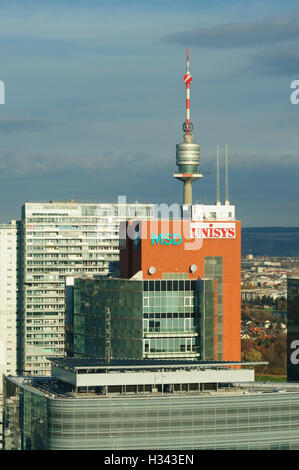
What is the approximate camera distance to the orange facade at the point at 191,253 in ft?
564

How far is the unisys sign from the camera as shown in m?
175

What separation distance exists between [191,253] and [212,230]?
18.8 ft

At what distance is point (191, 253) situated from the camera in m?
174

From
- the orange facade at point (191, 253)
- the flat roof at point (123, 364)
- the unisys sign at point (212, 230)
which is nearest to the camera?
the flat roof at point (123, 364)

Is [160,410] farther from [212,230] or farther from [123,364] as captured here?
[212,230]

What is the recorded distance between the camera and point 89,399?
116312 millimetres

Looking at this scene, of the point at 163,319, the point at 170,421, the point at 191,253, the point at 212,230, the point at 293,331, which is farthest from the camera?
the point at 293,331

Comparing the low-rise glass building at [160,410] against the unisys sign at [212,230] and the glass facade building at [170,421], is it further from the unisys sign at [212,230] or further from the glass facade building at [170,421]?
the unisys sign at [212,230]

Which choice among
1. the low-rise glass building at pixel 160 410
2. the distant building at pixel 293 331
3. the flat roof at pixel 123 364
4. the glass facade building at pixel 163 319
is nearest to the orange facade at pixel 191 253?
the glass facade building at pixel 163 319

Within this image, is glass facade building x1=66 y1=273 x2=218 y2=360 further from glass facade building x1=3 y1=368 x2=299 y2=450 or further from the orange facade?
glass facade building x1=3 y1=368 x2=299 y2=450

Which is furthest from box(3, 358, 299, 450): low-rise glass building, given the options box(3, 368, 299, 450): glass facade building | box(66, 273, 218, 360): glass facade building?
box(66, 273, 218, 360): glass facade building

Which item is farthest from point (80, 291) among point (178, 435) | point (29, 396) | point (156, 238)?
point (178, 435)

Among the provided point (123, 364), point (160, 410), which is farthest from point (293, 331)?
point (160, 410)
